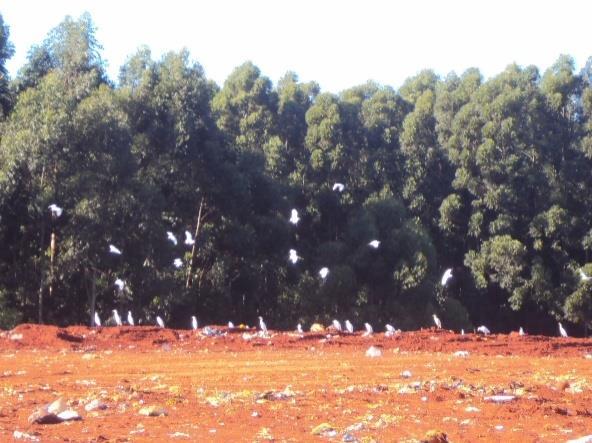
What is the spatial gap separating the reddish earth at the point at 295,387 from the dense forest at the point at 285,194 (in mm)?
9497

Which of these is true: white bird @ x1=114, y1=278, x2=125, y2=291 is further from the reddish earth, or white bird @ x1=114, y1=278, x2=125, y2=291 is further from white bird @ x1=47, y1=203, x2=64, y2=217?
A: the reddish earth

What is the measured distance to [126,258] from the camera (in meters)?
31.5

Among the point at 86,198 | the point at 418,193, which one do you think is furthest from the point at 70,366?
the point at 418,193

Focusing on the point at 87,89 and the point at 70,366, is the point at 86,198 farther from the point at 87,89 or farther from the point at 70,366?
the point at 70,366

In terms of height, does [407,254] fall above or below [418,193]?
below

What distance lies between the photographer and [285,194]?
40.2 meters

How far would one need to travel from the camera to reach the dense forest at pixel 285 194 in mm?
30500

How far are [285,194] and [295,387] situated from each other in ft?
90.8

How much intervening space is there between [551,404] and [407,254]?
27998 millimetres

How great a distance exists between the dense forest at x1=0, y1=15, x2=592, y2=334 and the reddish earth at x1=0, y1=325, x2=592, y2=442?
9497 millimetres

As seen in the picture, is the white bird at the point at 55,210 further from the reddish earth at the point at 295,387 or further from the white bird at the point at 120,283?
the reddish earth at the point at 295,387

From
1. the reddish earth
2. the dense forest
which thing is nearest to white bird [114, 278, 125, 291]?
the dense forest

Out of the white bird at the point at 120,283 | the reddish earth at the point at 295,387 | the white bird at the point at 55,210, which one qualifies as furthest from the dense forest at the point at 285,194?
the reddish earth at the point at 295,387

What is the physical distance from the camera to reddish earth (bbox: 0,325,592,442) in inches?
365
